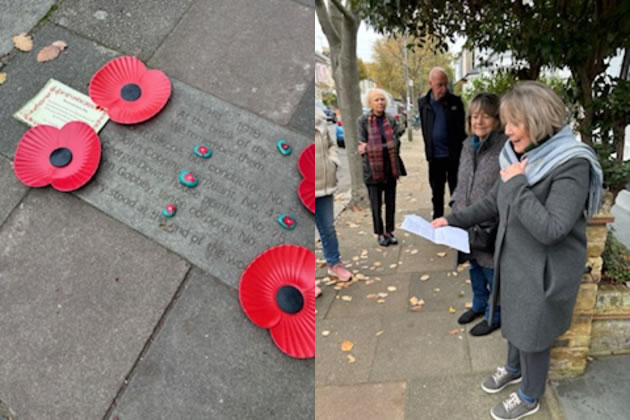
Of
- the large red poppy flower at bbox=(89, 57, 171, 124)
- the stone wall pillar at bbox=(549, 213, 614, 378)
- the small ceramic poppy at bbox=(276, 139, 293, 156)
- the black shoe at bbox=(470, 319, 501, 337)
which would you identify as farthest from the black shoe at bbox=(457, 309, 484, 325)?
the large red poppy flower at bbox=(89, 57, 171, 124)

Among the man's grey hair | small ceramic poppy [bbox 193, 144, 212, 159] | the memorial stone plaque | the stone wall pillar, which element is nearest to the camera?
the man's grey hair

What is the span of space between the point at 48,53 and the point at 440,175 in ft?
11.9

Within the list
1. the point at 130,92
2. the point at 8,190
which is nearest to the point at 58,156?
the point at 8,190

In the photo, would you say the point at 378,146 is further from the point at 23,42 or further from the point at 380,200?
the point at 23,42

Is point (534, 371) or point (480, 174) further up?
point (480, 174)

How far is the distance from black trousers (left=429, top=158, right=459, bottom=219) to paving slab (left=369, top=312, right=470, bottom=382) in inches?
63.5

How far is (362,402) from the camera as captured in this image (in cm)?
273

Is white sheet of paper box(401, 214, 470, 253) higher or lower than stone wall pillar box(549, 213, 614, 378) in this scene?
higher

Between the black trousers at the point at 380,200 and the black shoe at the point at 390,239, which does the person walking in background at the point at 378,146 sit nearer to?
the black trousers at the point at 380,200

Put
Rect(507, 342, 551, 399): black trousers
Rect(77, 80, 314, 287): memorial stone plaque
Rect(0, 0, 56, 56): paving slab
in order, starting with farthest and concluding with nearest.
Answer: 1. Rect(0, 0, 56, 56): paving slab
2. Rect(77, 80, 314, 287): memorial stone plaque
3. Rect(507, 342, 551, 399): black trousers

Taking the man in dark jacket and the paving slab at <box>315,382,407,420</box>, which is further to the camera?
the man in dark jacket

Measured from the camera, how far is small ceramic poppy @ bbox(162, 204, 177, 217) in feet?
10.3

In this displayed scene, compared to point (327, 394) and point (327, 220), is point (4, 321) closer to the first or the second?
point (327, 394)

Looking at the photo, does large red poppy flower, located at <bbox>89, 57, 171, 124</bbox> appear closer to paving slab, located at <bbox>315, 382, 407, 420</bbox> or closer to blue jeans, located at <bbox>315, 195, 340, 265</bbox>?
blue jeans, located at <bbox>315, 195, 340, 265</bbox>
